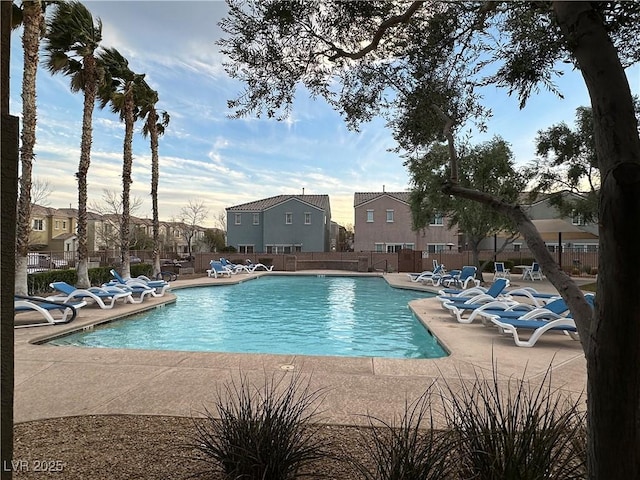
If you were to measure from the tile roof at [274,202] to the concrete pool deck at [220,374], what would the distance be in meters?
36.0

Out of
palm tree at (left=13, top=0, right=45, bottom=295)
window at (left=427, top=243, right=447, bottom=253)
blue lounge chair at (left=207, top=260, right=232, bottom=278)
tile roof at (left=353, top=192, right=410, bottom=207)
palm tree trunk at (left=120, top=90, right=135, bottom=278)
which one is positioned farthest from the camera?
tile roof at (left=353, top=192, right=410, bottom=207)

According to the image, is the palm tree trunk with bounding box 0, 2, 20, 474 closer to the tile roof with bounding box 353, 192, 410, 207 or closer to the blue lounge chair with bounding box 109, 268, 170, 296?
the blue lounge chair with bounding box 109, 268, 170, 296

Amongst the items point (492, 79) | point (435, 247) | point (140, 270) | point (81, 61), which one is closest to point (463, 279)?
point (492, 79)

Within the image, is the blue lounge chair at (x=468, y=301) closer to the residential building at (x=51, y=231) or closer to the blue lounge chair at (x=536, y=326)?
the blue lounge chair at (x=536, y=326)

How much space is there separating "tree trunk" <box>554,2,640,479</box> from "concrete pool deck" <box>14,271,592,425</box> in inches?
71.1

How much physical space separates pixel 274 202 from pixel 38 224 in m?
28.8

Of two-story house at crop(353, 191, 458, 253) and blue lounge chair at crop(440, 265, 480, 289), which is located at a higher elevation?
two-story house at crop(353, 191, 458, 253)

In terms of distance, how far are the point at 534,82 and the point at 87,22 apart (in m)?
16.4

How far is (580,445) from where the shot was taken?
2.61 meters

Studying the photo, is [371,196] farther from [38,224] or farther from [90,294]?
[38,224]

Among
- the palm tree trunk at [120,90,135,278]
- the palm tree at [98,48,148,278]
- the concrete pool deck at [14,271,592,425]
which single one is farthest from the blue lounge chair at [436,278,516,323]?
the palm tree at [98,48,148,278]

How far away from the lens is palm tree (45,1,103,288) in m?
14.4

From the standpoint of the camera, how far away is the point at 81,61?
51.8 feet

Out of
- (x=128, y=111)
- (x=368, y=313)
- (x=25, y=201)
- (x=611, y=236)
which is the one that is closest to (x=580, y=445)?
(x=611, y=236)
